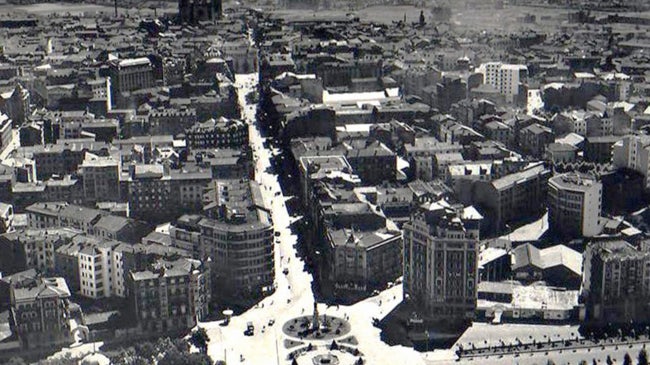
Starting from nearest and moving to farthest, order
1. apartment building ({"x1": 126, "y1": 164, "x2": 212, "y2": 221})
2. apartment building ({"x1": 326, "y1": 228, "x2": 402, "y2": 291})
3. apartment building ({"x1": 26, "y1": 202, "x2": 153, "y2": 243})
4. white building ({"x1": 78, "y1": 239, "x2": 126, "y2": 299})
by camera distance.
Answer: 1. white building ({"x1": 78, "y1": 239, "x2": 126, "y2": 299})
2. apartment building ({"x1": 326, "y1": 228, "x2": 402, "y2": 291})
3. apartment building ({"x1": 26, "y1": 202, "x2": 153, "y2": 243})
4. apartment building ({"x1": 126, "y1": 164, "x2": 212, "y2": 221})

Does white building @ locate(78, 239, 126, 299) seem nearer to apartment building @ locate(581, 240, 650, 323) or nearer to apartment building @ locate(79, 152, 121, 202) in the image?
apartment building @ locate(79, 152, 121, 202)

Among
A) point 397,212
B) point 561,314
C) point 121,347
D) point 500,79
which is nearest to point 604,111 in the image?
point 500,79

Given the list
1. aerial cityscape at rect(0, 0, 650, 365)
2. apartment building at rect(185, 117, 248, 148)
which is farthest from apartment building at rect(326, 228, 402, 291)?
apartment building at rect(185, 117, 248, 148)

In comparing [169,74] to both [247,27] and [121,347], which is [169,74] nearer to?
[247,27]

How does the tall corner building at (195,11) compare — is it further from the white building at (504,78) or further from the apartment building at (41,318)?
the apartment building at (41,318)

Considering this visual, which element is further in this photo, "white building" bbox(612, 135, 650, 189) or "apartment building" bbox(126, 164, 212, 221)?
"white building" bbox(612, 135, 650, 189)

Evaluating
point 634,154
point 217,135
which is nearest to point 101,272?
point 217,135

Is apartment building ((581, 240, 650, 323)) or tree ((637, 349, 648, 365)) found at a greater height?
apartment building ((581, 240, 650, 323))
